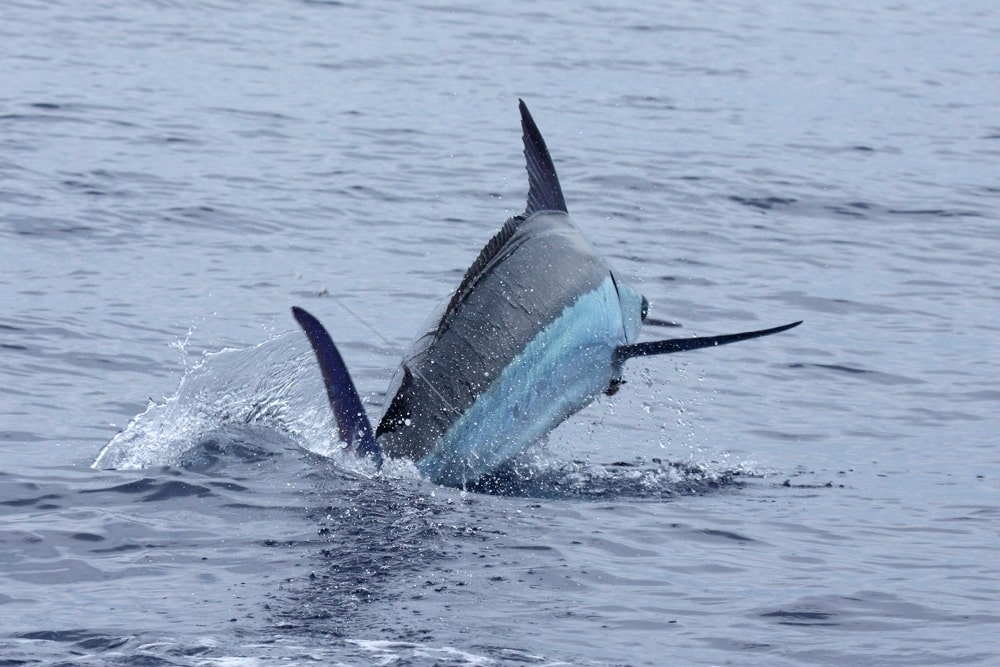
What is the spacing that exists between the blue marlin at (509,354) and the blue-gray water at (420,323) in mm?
290

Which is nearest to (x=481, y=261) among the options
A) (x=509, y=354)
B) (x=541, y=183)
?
(x=509, y=354)

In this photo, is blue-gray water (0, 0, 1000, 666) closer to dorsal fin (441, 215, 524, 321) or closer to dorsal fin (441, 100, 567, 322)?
dorsal fin (441, 215, 524, 321)

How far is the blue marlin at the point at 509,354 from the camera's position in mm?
7543

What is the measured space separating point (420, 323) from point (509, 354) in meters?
5.12

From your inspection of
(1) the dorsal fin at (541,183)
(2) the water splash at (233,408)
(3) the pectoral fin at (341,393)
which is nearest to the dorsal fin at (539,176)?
(1) the dorsal fin at (541,183)

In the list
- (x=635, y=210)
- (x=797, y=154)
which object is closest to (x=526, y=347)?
(x=635, y=210)

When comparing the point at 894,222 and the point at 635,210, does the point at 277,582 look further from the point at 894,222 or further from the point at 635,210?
the point at 894,222

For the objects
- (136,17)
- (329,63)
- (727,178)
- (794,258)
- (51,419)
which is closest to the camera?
(51,419)

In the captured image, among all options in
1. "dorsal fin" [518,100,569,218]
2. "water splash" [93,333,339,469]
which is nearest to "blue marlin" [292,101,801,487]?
"dorsal fin" [518,100,569,218]

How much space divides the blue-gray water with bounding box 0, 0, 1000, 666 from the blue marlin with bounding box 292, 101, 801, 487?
290 mm

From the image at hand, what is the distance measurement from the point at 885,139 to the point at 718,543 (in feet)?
53.5

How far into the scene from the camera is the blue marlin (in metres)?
7.54

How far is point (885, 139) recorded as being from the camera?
23.4 meters

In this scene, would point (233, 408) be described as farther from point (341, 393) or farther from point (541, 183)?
point (341, 393)
